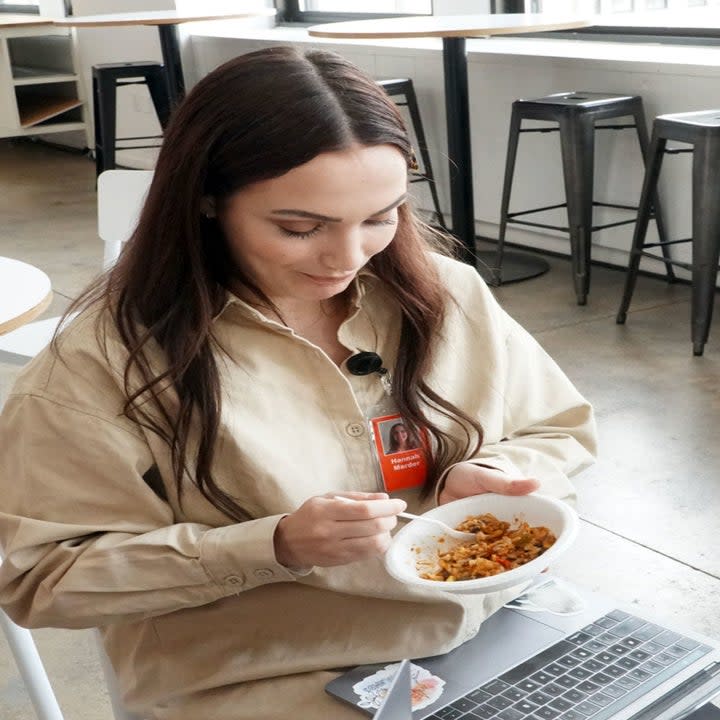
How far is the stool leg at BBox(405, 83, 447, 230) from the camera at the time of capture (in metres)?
5.23

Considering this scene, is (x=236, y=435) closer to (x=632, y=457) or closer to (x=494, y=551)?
(x=494, y=551)

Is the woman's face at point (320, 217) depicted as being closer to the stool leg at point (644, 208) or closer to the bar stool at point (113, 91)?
the stool leg at point (644, 208)

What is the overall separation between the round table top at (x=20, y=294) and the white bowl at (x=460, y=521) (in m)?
0.97

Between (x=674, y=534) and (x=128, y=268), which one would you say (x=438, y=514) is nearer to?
(x=128, y=268)

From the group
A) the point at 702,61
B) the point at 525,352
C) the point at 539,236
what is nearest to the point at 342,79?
the point at 525,352

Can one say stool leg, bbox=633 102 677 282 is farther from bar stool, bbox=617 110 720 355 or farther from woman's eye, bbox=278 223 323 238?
woman's eye, bbox=278 223 323 238

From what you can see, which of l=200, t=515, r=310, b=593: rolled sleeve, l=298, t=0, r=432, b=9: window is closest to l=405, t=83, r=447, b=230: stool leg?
l=298, t=0, r=432, b=9: window

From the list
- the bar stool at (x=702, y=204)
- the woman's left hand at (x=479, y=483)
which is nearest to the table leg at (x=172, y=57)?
the bar stool at (x=702, y=204)

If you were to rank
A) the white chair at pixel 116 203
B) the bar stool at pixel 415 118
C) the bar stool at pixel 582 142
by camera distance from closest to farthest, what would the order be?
the white chair at pixel 116 203
the bar stool at pixel 582 142
the bar stool at pixel 415 118

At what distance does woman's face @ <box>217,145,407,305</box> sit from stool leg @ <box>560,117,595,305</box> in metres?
3.24

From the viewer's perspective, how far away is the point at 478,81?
16.8 ft

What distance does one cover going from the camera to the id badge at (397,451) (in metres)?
1.22

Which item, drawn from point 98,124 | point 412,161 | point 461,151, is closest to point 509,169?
point 461,151

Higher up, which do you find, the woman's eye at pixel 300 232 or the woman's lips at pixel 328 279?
the woman's eye at pixel 300 232
